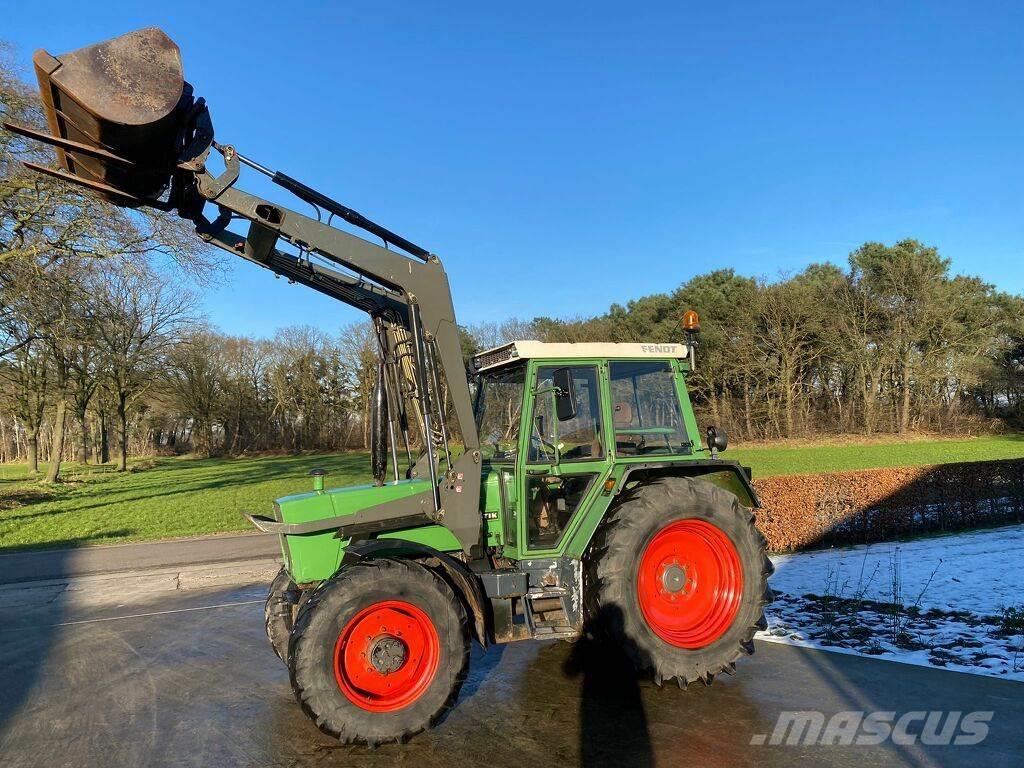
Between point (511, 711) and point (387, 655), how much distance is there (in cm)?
103

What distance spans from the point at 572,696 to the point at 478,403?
2410mm

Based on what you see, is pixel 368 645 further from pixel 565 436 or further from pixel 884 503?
pixel 884 503

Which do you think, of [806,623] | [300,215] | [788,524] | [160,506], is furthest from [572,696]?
[160,506]

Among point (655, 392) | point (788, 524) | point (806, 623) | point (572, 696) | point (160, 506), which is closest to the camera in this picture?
point (572, 696)

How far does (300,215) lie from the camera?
14.4ft

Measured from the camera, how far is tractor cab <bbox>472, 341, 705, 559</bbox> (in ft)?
16.4

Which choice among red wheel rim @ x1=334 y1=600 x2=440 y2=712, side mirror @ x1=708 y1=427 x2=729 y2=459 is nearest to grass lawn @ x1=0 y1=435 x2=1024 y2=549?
red wheel rim @ x1=334 y1=600 x2=440 y2=712

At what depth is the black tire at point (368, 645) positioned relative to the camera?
12.9 feet

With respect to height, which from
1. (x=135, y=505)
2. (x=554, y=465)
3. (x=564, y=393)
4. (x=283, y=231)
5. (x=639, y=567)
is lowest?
(x=135, y=505)

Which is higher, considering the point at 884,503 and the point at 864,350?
the point at 864,350

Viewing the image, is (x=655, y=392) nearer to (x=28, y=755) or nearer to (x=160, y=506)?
(x=28, y=755)

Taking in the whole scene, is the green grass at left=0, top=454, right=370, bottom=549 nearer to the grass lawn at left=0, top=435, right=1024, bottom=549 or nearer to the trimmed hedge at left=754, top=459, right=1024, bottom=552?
the grass lawn at left=0, top=435, right=1024, bottom=549

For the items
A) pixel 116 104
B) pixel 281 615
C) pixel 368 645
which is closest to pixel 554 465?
pixel 368 645

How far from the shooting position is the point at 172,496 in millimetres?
22328
